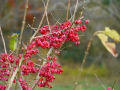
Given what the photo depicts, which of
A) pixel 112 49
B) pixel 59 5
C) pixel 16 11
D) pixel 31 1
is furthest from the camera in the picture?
pixel 31 1

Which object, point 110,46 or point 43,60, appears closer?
point 110,46

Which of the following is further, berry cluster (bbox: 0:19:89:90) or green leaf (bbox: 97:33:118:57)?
berry cluster (bbox: 0:19:89:90)

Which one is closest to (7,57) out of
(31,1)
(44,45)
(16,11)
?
(44,45)

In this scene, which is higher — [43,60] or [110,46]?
[110,46]

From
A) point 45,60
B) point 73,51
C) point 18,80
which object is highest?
point 45,60

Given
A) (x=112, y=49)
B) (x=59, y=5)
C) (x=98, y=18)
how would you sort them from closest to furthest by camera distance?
1. (x=112, y=49)
2. (x=59, y=5)
3. (x=98, y=18)

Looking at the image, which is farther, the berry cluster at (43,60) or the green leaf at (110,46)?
the berry cluster at (43,60)

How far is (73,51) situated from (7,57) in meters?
18.0

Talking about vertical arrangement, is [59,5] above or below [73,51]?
above

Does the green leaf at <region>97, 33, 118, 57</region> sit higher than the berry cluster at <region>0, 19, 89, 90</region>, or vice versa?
the green leaf at <region>97, 33, 118, 57</region>

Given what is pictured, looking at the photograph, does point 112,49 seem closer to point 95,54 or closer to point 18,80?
point 18,80

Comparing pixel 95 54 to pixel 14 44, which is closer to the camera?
pixel 14 44

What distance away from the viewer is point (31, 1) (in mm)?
19547

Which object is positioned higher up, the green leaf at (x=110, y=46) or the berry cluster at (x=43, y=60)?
the green leaf at (x=110, y=46)
